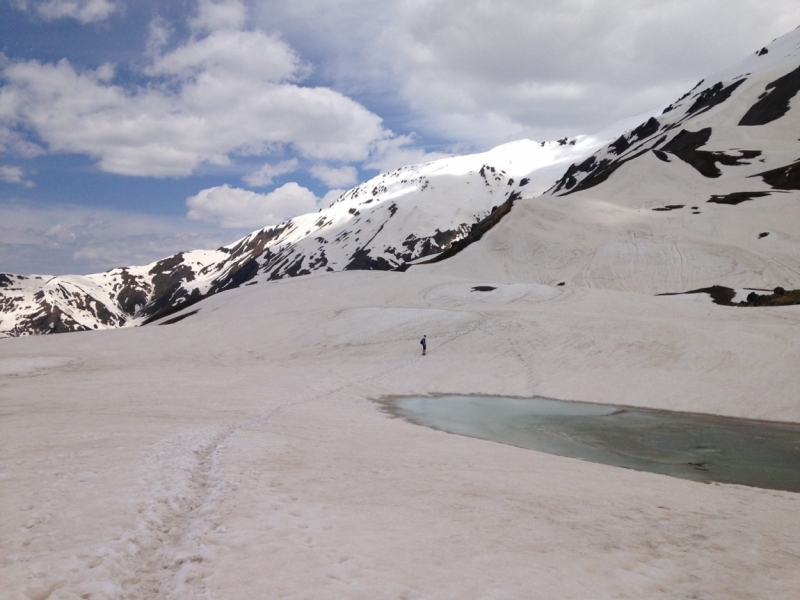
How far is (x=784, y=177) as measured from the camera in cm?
8431

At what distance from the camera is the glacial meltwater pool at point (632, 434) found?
14.3 metres

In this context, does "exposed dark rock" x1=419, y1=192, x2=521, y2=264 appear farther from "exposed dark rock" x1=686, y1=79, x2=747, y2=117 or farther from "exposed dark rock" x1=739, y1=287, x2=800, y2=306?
"exposed dark rock" x1=686, y1=79, x2=747, y2=117

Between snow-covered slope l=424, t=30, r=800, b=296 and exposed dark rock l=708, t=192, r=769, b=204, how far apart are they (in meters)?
0.15

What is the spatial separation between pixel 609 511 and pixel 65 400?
56.5 ft

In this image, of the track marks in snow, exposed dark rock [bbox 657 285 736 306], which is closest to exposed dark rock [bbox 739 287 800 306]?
exposed dark rock [bbox 657 285 736 306]

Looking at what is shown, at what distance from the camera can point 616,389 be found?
82.4ft

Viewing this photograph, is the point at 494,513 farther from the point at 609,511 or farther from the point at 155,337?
the point at 155,337

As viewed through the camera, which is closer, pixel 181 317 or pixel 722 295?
pixel 722 295

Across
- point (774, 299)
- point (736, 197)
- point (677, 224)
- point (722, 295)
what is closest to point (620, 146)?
point (736, 197)

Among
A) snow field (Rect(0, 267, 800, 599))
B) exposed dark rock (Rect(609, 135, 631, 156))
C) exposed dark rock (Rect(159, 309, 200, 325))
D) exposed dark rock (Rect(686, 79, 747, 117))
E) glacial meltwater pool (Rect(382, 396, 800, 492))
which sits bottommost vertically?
glacial meltwater pool (Rect(382, 396, 800, 492))

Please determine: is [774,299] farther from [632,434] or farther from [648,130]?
[648,130]

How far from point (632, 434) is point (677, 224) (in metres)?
63.9

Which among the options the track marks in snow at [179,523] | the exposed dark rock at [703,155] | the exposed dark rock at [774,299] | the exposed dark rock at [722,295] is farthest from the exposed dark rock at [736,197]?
the track marks in snow at [179,523]

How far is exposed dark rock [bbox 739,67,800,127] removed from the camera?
11900 centimetres
